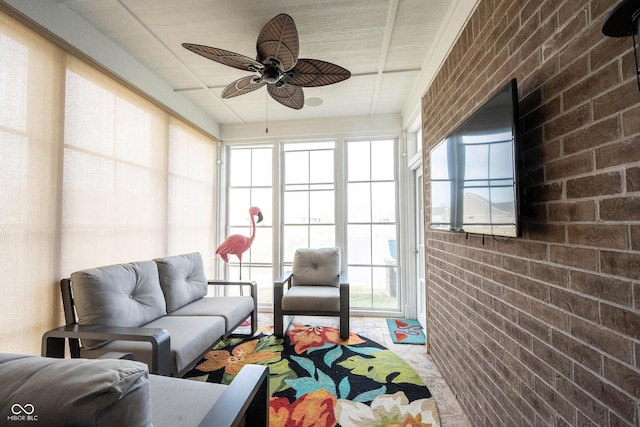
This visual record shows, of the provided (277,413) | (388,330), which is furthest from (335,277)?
(277,413)

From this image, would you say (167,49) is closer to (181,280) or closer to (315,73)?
(315,73)

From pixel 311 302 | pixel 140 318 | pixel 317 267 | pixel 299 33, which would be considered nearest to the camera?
pixel 140 318

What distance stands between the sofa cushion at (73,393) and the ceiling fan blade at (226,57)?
5.68 ft

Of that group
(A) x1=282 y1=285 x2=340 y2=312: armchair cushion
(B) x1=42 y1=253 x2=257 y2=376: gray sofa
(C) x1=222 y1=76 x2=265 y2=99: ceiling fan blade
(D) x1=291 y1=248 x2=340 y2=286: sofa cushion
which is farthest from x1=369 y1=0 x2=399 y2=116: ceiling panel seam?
(B) x1=42 y1=253 x2=257 y2=376: gray sofa

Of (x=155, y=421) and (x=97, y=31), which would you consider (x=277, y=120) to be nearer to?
(x=97, y=31)

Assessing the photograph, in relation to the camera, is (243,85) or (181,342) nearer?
(181,342)

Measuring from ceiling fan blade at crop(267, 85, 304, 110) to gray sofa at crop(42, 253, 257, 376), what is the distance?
181 cm

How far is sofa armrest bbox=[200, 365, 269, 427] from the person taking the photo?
0.88 metres

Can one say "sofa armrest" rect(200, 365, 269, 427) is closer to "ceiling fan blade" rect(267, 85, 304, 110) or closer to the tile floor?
the tile floor

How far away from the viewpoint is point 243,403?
959mm

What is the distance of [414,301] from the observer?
139 inches

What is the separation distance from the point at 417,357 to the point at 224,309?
6.05 ft

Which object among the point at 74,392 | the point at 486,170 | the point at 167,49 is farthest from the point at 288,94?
the point at 74,392
